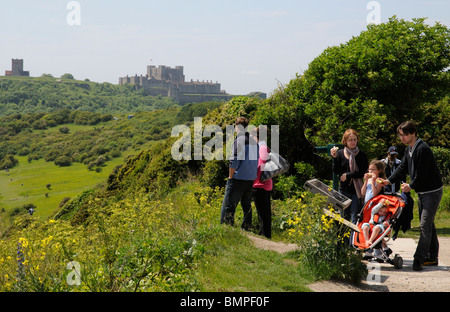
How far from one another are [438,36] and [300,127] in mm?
4005

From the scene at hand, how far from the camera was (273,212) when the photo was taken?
964 centimetres

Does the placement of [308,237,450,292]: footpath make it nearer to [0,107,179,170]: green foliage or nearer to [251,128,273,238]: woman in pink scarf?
[251,128,273,238]: woman in pink scarf

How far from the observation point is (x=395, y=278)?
6.05m

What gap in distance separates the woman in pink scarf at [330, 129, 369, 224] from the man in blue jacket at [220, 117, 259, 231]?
47.4 inches

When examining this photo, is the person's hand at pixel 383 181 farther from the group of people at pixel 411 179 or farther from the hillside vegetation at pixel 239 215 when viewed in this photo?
the hillside vegetation at pixel 239 215

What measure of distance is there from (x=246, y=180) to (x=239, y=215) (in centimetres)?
144

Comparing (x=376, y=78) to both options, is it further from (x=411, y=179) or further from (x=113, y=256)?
(x=113, y=256)

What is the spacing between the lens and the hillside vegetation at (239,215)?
511 cm

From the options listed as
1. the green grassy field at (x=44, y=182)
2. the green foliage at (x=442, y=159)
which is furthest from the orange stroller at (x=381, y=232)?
the green grassy field at (x=44, y=182)

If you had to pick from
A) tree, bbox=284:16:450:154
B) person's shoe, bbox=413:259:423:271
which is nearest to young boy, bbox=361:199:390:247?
person's shoe, bbox=413:259:423:271

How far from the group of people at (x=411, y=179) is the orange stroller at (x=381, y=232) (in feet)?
0.35

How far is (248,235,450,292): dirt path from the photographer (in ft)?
18.0
